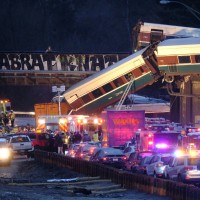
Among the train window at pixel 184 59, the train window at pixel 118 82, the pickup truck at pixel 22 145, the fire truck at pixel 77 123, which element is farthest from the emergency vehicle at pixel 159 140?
the fire truck at pixel 77 123

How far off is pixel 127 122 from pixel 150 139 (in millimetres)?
8626

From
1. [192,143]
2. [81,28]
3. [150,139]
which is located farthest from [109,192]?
[81,28]

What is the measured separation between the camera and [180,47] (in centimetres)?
6009

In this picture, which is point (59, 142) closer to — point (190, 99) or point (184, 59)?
point (184, 59)

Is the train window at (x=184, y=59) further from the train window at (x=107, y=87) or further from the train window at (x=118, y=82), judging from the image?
the train window at (x=107, y=87)

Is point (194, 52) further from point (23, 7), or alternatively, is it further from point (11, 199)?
point (23, 7)

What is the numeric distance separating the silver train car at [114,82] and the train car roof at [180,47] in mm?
827

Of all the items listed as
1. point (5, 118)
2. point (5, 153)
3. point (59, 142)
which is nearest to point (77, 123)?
point (59, 142)

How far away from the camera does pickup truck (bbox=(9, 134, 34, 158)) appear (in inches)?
2149

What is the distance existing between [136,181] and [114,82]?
99.3ft

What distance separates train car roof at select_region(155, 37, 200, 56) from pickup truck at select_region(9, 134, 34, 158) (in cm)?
1065

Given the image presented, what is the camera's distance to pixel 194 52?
6003cm

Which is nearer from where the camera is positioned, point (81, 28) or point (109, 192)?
point (109, 192)

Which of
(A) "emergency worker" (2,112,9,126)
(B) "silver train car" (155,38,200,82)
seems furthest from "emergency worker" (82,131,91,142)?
(A) "emergency worker" (2,112,9,126)
